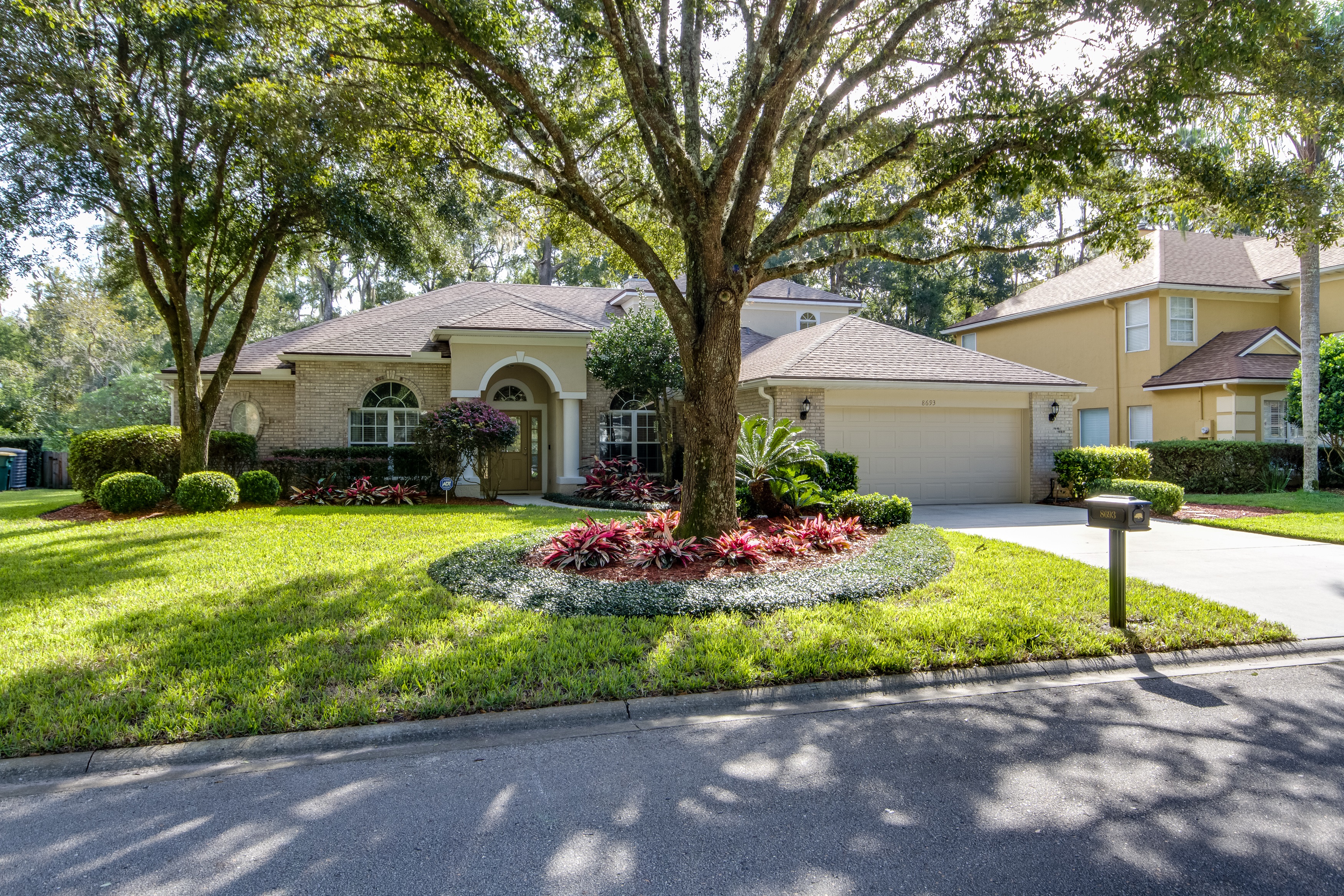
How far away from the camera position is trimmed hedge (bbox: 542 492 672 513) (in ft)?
44.9

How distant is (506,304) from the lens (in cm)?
1731

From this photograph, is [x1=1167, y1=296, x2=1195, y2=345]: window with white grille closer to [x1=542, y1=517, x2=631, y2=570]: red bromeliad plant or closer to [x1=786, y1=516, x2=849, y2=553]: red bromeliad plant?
[x1=786, y1=516, x2=849, y2=553]: red bromeliad plant

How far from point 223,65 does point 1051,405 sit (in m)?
16.7

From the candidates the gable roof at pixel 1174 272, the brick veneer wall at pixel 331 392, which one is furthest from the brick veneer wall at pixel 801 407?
the gable roof at pixel 1174 272

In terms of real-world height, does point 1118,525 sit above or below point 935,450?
below

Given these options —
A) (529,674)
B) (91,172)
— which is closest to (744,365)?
(91,172)

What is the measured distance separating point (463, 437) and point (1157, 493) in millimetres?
12884

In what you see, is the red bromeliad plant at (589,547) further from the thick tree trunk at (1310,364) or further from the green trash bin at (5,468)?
the green trash bin at (5,468)

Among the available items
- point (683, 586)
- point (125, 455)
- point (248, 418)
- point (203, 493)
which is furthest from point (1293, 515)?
point (248, 418)

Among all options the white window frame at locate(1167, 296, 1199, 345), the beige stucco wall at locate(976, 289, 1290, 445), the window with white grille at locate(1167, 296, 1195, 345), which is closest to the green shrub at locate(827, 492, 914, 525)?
the beige stucco wall at locate(976, 289, 1290, 445)

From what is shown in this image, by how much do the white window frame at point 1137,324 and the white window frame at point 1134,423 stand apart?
149 centimetres

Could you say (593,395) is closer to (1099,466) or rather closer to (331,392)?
(331,392)

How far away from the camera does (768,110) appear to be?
8023 millimetres

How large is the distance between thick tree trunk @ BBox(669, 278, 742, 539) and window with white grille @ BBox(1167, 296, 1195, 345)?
54.8 feet
